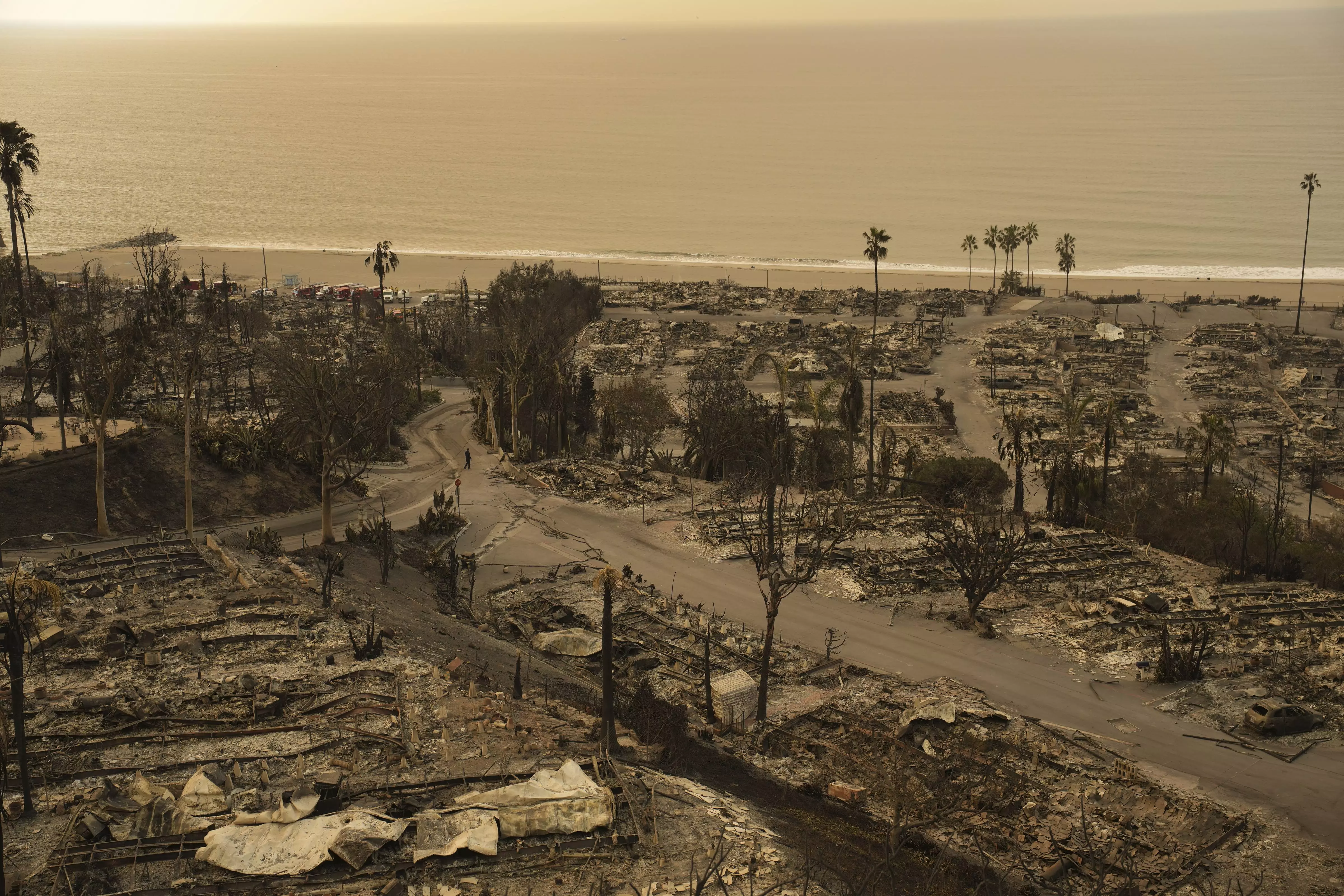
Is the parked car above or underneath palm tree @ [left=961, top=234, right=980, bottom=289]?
underneath

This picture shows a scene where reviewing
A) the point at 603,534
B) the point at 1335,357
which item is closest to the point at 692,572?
the point at 603,534

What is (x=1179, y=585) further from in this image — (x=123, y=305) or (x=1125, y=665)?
(x=123, y=305)

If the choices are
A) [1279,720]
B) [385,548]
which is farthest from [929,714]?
[385,548]

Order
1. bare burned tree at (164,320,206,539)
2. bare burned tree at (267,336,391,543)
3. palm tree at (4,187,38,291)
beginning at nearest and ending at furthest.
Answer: bare burned tree at (164,320,206,539) < bare burned tree at (267,336,391,543) < palm tree at (4,187,38,291)

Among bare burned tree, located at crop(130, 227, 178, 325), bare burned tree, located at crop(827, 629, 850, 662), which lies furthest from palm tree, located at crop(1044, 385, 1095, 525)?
bare burned tree, located at crop(130, 227, 178, 325)

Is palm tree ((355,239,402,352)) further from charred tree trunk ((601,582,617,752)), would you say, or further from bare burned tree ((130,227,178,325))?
charred tree trunk ((601,582,617,752))
